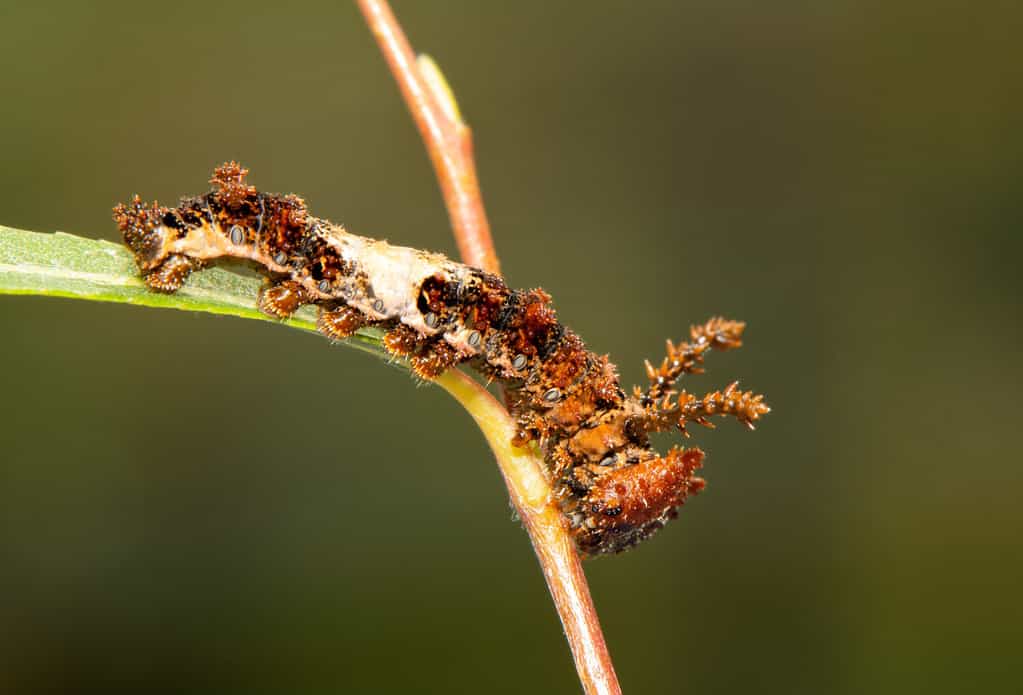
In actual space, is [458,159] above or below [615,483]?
above

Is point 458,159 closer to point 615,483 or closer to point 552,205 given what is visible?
point 615,483

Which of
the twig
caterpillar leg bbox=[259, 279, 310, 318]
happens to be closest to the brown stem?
the twig

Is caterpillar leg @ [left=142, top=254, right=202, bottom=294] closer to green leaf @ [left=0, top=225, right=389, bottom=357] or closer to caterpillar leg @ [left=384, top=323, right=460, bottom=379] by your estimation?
green leaf @ [left=0, top=225, right=389, bottom=357]

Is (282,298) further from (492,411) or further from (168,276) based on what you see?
(492,411)

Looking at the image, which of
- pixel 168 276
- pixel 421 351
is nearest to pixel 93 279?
pixel 168 276

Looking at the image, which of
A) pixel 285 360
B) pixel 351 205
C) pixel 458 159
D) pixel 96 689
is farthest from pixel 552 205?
pixel 458 159

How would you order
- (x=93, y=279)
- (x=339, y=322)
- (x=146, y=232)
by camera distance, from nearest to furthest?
(x=93, y=279)
(x=146, y=232)
(x=339, y=322)

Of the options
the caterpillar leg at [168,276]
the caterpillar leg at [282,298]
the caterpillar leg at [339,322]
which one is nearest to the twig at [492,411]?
the caterpillar leg at [339,322]
